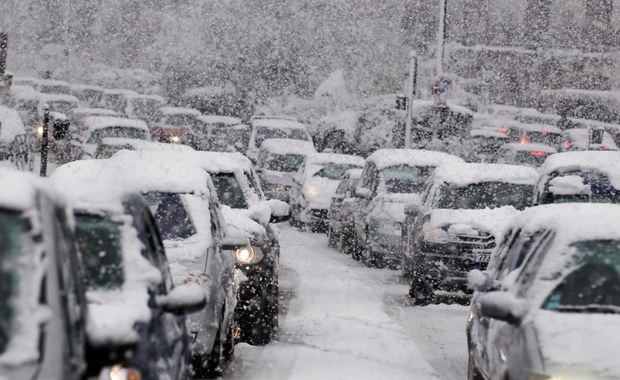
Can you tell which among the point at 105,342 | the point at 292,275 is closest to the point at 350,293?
the point at 292,275

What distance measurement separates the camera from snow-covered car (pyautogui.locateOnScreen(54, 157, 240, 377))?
902cm

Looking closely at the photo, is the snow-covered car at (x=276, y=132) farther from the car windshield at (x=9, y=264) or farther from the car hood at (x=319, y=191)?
the car windshield at (x=9, y=264)

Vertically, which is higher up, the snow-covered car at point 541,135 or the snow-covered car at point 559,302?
the snow-covered car at point 559,302

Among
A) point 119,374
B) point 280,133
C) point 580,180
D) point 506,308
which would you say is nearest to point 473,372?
point 506,308

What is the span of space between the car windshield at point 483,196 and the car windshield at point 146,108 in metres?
29.9

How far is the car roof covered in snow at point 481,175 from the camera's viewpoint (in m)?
15.8

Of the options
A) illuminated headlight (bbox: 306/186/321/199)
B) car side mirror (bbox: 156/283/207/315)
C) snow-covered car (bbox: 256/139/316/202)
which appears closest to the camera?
car side mirror (bbox: 156/283/207/315)

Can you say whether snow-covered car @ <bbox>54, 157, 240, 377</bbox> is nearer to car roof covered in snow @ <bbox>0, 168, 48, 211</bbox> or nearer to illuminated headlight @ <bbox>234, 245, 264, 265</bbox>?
illuminated headlight @ <bbox>234, 245, 264, 265</bbox>

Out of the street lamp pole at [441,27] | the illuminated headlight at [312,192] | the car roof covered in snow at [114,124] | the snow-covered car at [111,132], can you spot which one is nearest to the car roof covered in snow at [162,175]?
the illuminated headlight at [312,192]

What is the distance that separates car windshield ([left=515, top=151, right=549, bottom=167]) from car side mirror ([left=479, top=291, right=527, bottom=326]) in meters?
27.2

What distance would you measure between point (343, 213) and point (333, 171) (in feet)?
18.4

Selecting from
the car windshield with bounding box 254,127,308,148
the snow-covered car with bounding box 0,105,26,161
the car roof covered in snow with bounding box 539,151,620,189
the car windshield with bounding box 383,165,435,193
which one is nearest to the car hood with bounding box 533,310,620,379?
the car roof covered in snow with bounding box 539,151,620,189

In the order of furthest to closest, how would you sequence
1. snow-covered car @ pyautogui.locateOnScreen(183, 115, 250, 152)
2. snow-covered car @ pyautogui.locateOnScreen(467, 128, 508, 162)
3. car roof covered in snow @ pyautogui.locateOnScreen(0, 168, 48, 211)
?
snow-covered car @ pyautogui.locateOnScreen(183, 115, 250, 152), snow-covered car @ pyautogui.locateOnScreen(467, 128, 508, 162), car roof covered in snow @ pyautogui.locateOnScreen(0, 168, 48, 211)

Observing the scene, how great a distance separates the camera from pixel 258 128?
35906mm
